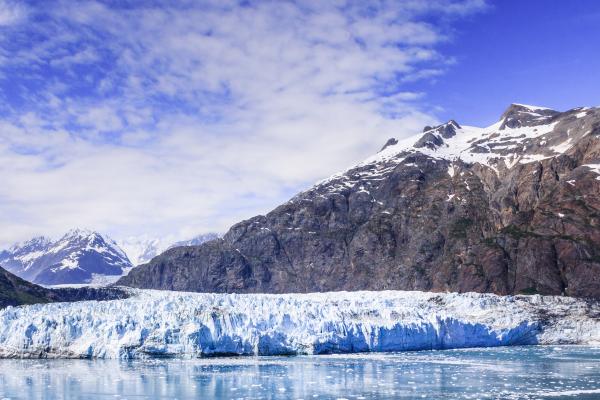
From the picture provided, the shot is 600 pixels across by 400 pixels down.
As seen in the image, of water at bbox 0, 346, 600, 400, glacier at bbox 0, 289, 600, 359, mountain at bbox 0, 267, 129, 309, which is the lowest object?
water at bbox 0, 346, 600, 400

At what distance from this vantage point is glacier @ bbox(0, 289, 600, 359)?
226 feet

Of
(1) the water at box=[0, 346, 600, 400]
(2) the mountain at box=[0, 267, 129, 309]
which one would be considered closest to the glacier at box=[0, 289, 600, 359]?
(1) the water at box=[0, 346, 600, 400]

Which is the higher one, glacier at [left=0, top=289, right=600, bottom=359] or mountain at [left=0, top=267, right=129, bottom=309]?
mountain at [left=0, top=267, right=129, bottom=309]

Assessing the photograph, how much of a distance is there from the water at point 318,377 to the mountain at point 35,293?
95.4 metres

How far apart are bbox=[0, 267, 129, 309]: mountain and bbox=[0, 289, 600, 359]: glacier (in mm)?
76046

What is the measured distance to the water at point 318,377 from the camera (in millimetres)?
43281

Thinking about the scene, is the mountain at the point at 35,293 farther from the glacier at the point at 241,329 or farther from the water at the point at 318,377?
the water at the point at 318,377

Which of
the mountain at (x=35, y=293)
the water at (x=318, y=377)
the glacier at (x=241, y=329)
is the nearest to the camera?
the water at (x=318, y=377)

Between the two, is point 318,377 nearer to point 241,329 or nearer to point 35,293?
point 241,329

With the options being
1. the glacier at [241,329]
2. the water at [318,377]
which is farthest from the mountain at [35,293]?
the water at [318,377]

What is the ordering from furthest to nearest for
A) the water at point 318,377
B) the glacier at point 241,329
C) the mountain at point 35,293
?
the mountain at point 35,293 → the glacier at point 241,329 → the water at point 318,377

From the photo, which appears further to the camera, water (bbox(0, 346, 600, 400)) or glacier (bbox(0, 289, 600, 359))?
glacier (bbox(0, 289, 600, 359))

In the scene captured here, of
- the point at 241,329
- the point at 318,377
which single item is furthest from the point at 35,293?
the point at 318,377

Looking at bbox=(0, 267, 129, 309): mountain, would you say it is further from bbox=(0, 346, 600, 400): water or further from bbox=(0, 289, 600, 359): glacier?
bbox=(0, 346, 600, 400): water
